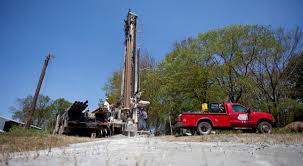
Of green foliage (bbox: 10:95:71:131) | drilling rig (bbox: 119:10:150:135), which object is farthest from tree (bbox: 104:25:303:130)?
green foliage (bbox: 10:95:71:131)

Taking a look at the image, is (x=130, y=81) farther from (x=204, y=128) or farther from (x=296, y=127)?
(x=296, y=127)

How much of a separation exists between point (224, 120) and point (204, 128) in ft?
4.39

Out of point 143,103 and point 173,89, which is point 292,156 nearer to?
point 143,103

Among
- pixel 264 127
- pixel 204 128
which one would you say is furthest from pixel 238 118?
pixel 204 128

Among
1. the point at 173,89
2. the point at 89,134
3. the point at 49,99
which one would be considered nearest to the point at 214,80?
the point at 173,89

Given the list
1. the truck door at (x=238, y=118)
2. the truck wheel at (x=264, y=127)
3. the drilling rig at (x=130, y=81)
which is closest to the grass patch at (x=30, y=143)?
the drilling rig at (x=130, y=81)

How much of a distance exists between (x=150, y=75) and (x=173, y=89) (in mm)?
3758

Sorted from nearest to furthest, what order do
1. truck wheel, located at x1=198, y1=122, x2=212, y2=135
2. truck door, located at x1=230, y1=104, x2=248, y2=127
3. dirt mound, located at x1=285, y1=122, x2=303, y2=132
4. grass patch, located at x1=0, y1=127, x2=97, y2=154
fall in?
grass patch, located at x1=0, y1=127, x2=97, y2=154 < truck wheel, located at x1=198, y1=122, x2=212, y2=135 < truck door, located at x1=230, y1=104, x2=248, y2=127 < dirt mound, located at x1=285, y1=122, x2=303, y2=132

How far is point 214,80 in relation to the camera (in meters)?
26.4

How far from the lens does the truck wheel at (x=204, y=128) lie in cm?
1442

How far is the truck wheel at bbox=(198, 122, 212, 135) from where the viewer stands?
47.3 feet

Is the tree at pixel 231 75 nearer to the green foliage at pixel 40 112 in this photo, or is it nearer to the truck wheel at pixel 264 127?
the truck wheel at pixel 264 127

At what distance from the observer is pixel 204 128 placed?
47.7 ft

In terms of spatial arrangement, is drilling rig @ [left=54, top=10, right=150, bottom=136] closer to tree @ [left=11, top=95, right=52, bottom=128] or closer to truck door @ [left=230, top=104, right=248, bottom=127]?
truck door @ [left=230, top=104, right=248, bottom=127]
